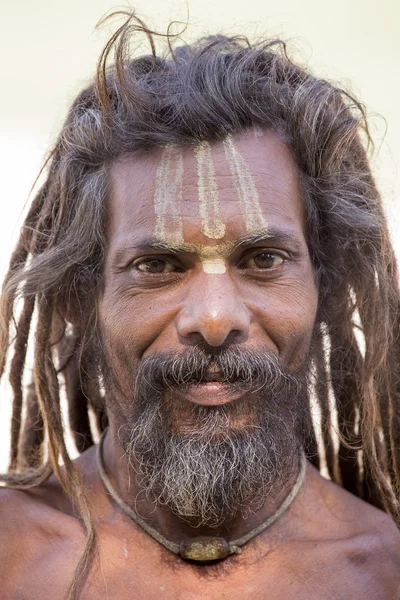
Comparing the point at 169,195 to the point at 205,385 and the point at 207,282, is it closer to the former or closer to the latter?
the point at 207,282

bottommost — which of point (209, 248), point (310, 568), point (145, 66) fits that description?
point (310, 568)

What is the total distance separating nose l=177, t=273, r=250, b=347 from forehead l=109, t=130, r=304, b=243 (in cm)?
15

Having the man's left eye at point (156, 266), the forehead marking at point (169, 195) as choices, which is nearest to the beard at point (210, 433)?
the man's left eye at point (156, 266)

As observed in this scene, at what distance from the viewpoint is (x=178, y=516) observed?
3459 millimetres

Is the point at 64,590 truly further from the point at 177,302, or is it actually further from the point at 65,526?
the point at 177,302

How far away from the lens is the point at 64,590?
10.8 ft

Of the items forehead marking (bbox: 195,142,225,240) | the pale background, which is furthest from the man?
the pale background

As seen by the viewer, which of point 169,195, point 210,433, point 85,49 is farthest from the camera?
point 85,49

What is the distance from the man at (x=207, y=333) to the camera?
330 cm

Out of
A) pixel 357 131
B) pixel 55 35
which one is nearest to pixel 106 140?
pixel 357 131

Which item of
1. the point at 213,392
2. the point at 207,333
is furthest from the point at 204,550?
the point at 207,333

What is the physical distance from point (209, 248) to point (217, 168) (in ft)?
0.87

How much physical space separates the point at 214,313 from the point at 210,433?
363 mm

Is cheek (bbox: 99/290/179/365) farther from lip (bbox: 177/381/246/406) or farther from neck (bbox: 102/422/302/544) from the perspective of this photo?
neck (bbox: 102/422/302/544)
